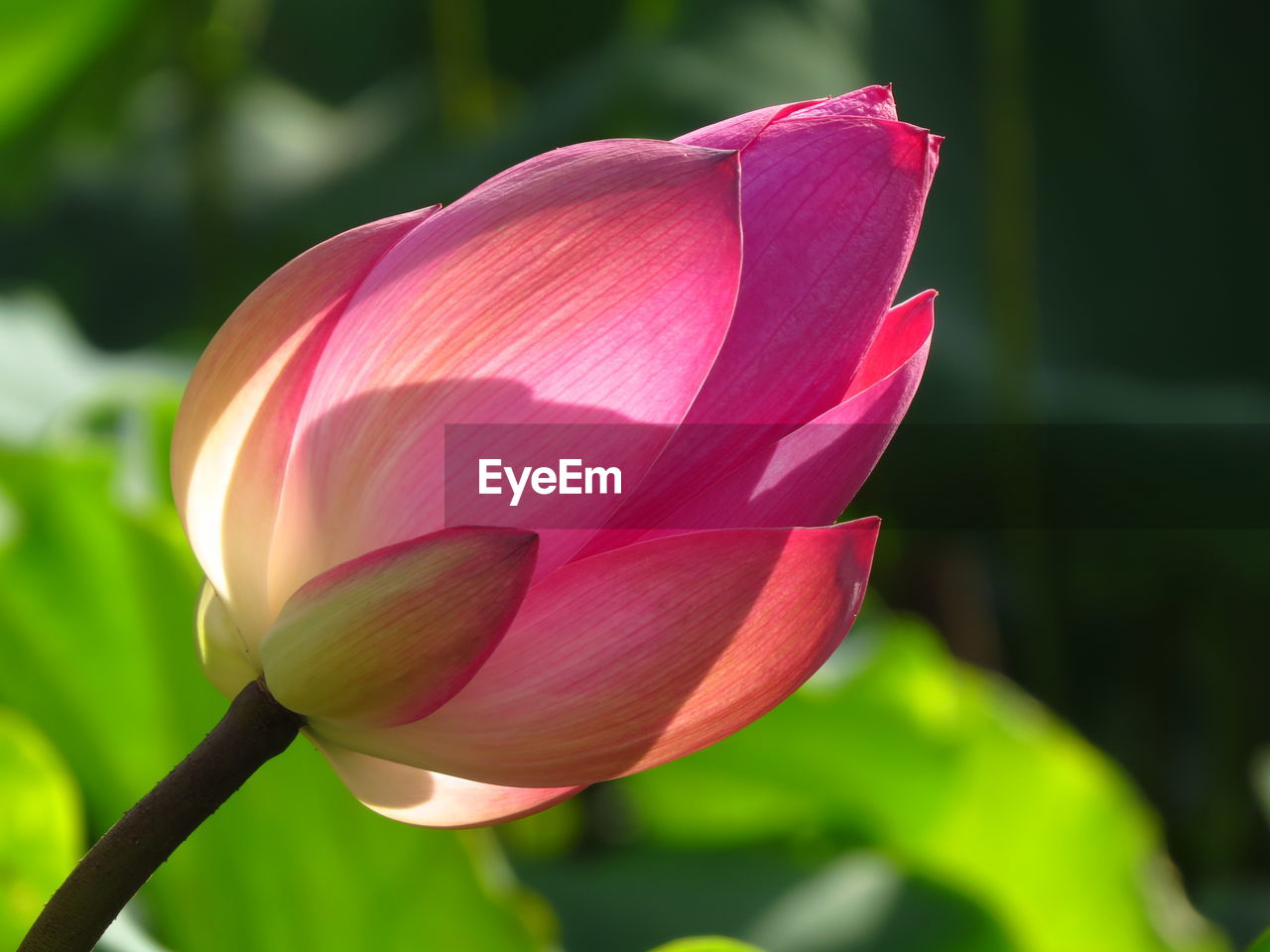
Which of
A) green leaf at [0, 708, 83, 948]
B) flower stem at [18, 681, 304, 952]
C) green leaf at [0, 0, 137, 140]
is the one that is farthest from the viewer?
green leaf at [0, 0, 137, 140]

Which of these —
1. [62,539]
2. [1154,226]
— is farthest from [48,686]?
[1154,226]

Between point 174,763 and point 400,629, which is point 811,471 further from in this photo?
point 174,763

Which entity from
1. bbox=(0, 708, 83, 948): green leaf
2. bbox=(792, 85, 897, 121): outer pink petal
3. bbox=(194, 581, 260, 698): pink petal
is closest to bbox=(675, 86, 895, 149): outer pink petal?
bbox=(792, 85, 897, 121): outer pink petal

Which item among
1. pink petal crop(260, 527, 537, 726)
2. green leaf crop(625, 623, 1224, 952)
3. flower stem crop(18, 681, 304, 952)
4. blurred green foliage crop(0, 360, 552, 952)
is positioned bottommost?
green leaf crop(625, 623, 1224, 952)

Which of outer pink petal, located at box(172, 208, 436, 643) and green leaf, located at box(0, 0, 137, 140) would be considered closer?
outer pink petal, located at box(172, 208, 436, 643)

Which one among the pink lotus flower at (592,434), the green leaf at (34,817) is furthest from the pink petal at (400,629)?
the green leaf at (34,817)

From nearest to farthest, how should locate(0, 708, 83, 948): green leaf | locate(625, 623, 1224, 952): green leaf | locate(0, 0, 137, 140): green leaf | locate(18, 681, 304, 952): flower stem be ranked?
locate(18, 681, 304, 952): flower stem, locate(0, 708, 83, 948): green leaf, locate(625, 623, 1224, 952): green leaf, locate(0, 0, 137, 140): green leaf

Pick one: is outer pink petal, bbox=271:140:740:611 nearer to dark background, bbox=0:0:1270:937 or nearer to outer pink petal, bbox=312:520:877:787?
outer pink petal, bbox=312:520:877:787
